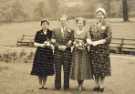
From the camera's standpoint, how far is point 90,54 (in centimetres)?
1112

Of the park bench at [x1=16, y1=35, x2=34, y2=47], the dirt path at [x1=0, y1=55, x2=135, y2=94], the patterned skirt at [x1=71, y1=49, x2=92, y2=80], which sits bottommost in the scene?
the dirt path at [x1=0, y1=55, x2=135, y2=94]

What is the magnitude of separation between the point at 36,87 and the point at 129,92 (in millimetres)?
2102

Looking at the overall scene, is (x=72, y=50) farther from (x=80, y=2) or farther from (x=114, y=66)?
(x=80, y=2)

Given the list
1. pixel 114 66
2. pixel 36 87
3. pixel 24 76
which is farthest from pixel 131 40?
pixel 36 87

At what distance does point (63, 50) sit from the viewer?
1121 cm

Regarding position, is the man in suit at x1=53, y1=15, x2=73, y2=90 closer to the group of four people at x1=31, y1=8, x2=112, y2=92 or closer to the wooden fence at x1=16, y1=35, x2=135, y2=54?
the group of four people at x1=31, y1=8, x2=112, y2=92

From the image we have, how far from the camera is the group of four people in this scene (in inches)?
433

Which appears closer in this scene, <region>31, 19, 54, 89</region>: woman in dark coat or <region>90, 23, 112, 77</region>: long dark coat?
<region>90, 23, 112, 77</region>: long dark coat

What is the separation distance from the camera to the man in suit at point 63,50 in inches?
442

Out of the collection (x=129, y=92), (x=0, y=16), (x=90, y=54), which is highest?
(x=0, y=16)

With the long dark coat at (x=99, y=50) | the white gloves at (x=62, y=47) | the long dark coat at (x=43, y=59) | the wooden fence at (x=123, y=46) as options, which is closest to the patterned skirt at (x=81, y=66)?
the long dark coat at (x=99, y=50)

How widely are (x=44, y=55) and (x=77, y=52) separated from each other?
0.75m

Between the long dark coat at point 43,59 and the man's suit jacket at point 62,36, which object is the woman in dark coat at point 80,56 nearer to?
the man's suit jacket at point 62,36

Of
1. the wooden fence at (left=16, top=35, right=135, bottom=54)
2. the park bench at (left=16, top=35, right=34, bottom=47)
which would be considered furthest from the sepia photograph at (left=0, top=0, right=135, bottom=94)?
the park bench at (left=16, top=35, right=34, bottom=47)
